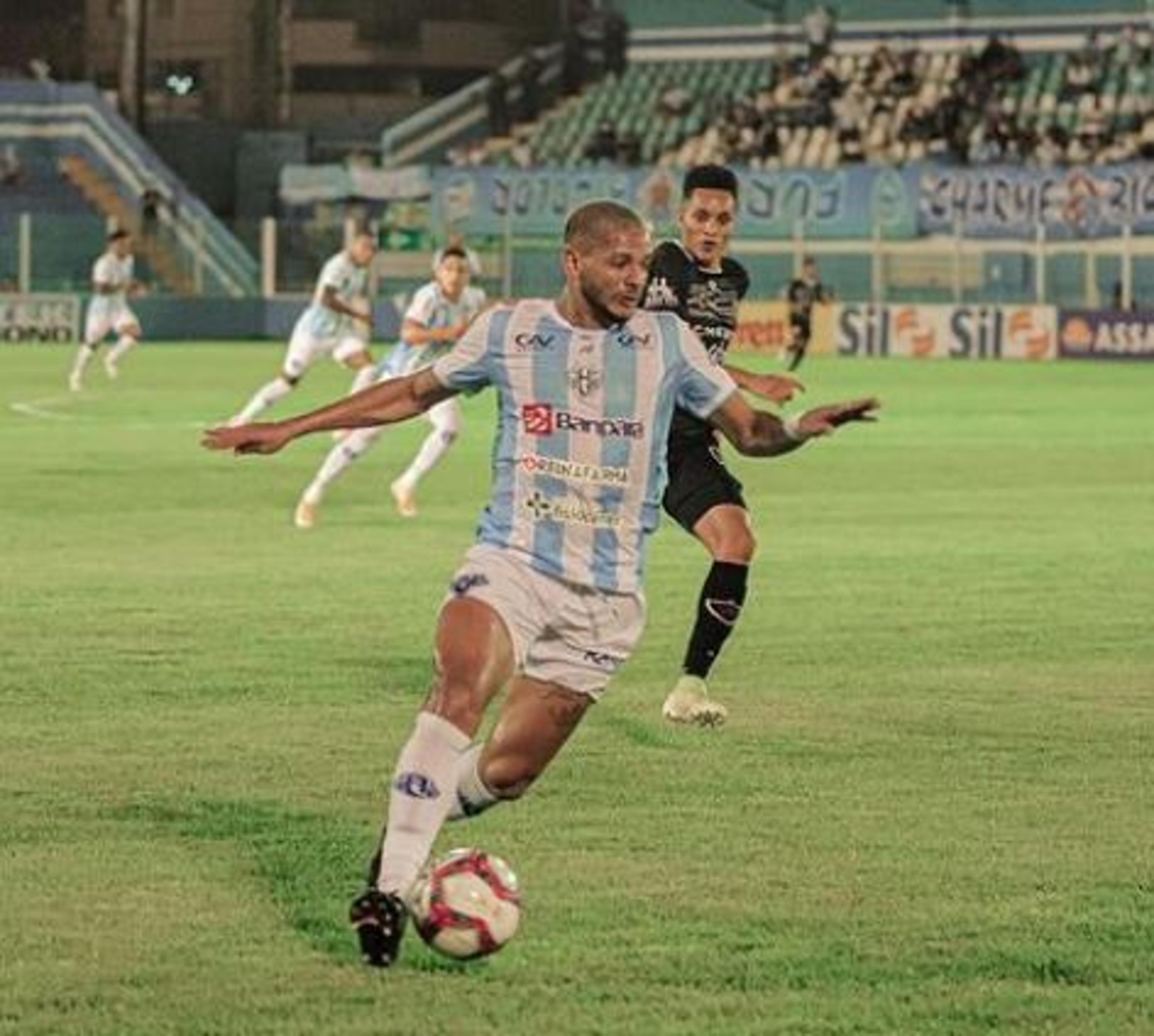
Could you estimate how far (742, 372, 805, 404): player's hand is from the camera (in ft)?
41.6

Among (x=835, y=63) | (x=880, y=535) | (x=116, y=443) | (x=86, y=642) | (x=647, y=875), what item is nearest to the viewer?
(x=647, y=875)

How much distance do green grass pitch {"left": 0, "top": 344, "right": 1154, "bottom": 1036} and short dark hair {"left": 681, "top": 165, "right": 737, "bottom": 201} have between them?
2091 mm

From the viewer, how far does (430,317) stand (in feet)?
83.6

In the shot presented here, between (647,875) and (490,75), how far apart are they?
6957 cm

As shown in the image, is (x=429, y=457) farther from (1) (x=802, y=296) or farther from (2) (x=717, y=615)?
(1) (x=802, y=296)

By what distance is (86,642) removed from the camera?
16.4 m

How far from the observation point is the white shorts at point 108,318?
48719 mm

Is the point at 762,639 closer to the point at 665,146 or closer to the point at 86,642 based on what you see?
the point at 86,642

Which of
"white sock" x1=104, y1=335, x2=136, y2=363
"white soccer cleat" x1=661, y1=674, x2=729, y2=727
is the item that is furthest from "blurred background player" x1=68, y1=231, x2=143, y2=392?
"white soccer cleat" x1=661, y1=674, x2=729, y2=727

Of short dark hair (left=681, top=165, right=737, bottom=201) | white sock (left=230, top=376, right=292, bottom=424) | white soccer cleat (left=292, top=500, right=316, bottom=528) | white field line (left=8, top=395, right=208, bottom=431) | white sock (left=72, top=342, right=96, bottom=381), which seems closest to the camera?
short dark hair (left=681, top=165, right=737, bottom=201)

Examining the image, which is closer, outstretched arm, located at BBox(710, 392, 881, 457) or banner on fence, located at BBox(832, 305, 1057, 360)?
outstretched arm, located at BBox(710, 392, 881, 457)

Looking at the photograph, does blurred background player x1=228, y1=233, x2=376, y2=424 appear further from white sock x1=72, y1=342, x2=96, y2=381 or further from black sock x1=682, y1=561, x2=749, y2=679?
black sock x1=682, y1=561, x2=749, y2=679

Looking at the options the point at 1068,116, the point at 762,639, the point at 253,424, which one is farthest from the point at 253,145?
the point at 253,424

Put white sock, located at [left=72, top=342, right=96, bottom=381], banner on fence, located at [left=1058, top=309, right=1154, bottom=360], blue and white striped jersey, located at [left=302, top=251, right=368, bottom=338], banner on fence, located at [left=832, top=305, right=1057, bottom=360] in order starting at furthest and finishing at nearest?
banner on fence, located at [left=832, top=305, right=1057, bottom=360] → banner on fence, located at [left=1058, top=309, right=1154, bottom=360] → white sock, located at [left=72, top=342, right=96, bottom=381] → blue and white striped jersey, located at [left=302, top=251, right=368, bottom=338]
